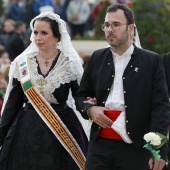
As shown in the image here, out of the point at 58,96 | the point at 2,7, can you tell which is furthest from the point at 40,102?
the point at 2,7

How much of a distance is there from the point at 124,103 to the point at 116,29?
0.61m

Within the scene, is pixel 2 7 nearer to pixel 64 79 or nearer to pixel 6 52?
pixel 6 52

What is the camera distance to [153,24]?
1302 centimetres

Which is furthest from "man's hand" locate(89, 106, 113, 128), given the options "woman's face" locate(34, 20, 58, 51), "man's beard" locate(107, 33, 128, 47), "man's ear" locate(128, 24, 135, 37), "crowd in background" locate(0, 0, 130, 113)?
"crowd in background" locate(0, 0, 130, 113)

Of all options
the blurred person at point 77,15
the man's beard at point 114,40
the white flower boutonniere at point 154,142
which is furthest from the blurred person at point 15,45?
the white flower boutonniere at point 154,142

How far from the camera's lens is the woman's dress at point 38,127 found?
6.57m

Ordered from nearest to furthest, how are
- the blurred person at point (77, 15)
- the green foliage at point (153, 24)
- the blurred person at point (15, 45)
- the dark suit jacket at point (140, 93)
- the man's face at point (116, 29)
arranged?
the dark suit jacket at point (140, 93) < the man's face at point (116, 29) < the green foliage at point (153, 24) < the blurred person at point (15, 45) < the blurred person at point (77, 15)

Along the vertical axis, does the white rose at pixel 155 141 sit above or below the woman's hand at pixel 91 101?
below

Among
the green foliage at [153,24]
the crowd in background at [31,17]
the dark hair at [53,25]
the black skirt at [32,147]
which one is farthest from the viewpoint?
the crowd in background at [31,17]

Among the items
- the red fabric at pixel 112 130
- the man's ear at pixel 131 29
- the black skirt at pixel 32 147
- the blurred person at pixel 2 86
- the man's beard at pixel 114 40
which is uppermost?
the man's ear at pixel 131 29

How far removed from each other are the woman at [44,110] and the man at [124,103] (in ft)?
2.39

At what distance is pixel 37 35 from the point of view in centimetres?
667

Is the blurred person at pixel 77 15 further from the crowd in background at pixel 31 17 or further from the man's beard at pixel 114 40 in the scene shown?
the man's beard at pixel 114 40

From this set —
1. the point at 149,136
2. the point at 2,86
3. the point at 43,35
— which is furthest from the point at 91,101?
the point at 2,86
